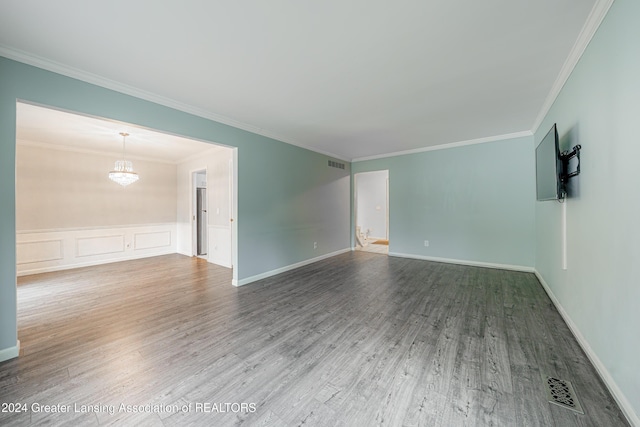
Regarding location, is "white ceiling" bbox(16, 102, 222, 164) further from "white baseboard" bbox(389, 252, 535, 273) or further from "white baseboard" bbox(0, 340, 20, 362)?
"white baseboard" bbox(389, 252, 535, 273)

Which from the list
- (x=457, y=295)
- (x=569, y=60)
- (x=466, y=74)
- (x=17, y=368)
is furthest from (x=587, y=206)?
(x=17, y=368)

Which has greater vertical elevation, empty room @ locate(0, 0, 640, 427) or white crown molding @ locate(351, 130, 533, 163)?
white crown molding @ locate(351, 130, 533, 163)

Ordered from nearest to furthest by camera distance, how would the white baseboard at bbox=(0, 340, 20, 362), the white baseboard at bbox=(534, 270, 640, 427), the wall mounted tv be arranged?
the white baseboard at bbox=(534, 270, 640, 427)
the white baseboard at bbox=(0, 340, 20, 362)
the wall mounted tv

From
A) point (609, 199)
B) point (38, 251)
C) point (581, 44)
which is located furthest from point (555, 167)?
point (38, 251)

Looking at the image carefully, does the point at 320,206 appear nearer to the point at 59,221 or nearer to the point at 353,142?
the point at 353,142

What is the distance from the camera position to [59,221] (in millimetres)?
4852

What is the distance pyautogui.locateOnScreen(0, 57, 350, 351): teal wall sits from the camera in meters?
1.96

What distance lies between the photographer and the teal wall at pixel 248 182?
6.44 ft

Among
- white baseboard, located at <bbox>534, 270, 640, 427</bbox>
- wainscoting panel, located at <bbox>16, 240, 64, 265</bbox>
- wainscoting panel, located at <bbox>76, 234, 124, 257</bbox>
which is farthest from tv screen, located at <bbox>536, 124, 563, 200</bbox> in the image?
wainscoting panel, located at <bbox>16, 240, 64, 265</bbox>

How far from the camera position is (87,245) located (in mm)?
5145

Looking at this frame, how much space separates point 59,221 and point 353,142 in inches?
251

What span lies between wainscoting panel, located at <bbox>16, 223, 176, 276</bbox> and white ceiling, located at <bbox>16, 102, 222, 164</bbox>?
180 centimetres

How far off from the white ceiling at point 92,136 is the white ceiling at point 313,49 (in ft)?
3.15

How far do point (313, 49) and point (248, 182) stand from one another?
2439mm
